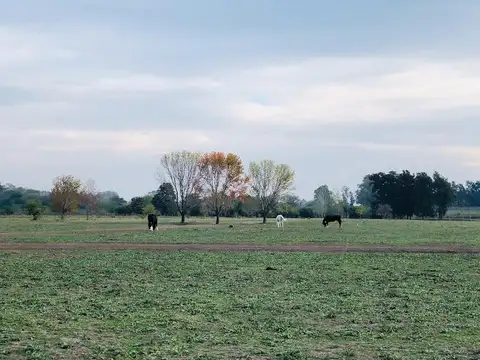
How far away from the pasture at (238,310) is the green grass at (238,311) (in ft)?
0.09

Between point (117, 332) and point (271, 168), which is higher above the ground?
point (271, 168)

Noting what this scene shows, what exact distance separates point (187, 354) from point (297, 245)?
2501 cm

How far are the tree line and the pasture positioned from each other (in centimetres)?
6472

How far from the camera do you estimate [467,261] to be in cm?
2398

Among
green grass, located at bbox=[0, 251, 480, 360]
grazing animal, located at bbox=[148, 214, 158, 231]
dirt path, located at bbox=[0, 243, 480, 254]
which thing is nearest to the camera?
green grass, located at bbox=[0, 251, 480, 360]

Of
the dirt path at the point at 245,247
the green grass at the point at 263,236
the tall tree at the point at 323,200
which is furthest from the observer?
the tall tree at the point at 323,200

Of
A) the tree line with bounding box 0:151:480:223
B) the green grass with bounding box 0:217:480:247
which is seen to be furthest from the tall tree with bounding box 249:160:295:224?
the green grass with bounding box 0:217:480:247

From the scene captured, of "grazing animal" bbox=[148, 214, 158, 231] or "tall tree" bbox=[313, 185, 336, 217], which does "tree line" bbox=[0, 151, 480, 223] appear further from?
"grazing animal" bbox=[148, 214, 158, 231]

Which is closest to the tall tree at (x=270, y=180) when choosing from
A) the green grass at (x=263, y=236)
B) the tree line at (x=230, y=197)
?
the tree line at (x=230, y=197)

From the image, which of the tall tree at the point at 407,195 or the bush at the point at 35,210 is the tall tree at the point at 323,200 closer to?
the tall tree at the point at 407,195

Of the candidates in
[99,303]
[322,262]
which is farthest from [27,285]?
[322,262]

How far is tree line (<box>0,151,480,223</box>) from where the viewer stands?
96.8 m

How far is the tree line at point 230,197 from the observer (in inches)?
3812

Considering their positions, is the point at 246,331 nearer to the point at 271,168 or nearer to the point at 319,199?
the point at 271,168
